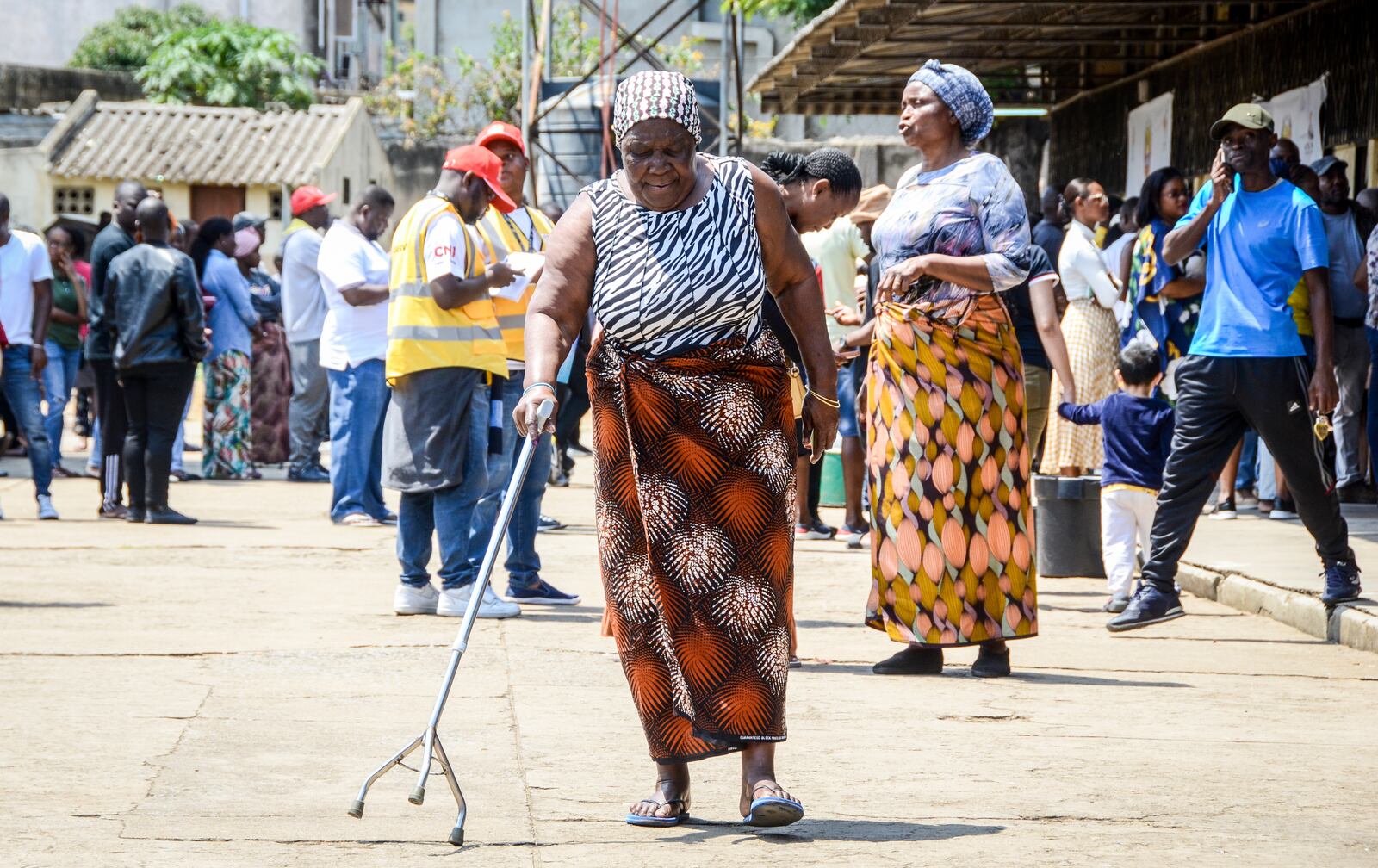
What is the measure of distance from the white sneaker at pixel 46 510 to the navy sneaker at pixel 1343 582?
7487mm

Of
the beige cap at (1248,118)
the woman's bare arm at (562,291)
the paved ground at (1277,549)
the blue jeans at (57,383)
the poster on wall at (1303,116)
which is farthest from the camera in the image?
the blue jeans at (57,383)

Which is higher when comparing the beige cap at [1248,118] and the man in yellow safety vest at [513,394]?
the beige cap at [1248,118]

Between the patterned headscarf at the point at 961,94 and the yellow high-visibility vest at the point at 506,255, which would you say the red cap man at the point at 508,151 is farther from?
the patterned headscarf at the point at 961,94

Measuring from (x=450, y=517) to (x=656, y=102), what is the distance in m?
3.58

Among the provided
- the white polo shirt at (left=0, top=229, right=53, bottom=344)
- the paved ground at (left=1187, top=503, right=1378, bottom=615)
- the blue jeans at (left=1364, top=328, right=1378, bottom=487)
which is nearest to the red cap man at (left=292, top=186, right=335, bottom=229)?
the white polo shirt at (left=0, top=229, right=53, bottom=344)

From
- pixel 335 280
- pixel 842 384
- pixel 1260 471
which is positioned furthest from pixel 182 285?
pixel 1260 471

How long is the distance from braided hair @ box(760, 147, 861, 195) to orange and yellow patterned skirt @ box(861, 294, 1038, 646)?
24.7 inches

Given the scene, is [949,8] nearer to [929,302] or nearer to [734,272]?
[929,302]

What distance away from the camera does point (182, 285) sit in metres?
11.3

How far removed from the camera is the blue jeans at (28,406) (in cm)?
1138

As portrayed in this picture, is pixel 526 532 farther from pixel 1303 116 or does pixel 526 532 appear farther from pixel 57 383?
pixel 1303 116

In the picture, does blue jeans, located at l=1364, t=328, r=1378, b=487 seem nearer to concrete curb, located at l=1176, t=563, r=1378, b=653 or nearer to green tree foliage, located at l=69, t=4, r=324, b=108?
concrete curb, located at l=1176, t=563, r=1378, b=653

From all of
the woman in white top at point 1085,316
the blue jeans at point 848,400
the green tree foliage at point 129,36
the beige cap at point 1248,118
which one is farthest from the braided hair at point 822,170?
the green tree foliage at point 129,36

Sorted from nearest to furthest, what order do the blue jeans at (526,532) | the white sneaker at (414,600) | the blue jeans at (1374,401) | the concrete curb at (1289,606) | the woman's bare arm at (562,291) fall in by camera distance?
1. the woman's bare arm at (562,291)
2. the concrete curb at (1289,606)
3. the white sneaker at (414,600)
4. the blue jeans at (526,532)
5. the blue jeans at (1374,401)
